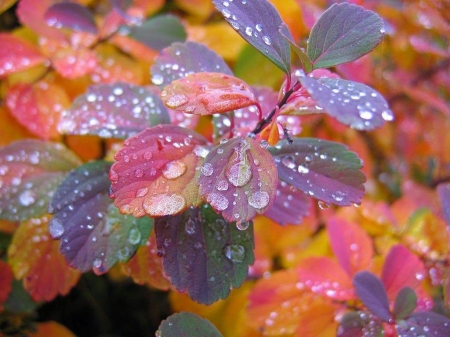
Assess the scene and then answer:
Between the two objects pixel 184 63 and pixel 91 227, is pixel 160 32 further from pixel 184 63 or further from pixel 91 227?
pixel 91 227

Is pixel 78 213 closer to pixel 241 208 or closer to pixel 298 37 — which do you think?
pixel 241 208

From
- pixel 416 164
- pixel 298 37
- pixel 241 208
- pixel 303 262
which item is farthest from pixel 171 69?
pixel 416 164

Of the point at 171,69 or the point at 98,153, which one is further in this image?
the point at 98,153

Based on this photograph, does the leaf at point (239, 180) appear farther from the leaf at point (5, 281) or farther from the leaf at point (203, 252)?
the leaf at point (5, 281)

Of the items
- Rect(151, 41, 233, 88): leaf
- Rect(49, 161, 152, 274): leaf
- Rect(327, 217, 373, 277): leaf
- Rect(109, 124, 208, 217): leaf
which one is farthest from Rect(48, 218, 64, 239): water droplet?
Rect(327, 217, 373, 277): leaf

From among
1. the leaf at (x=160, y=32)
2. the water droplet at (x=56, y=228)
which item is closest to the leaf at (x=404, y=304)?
the water droplet at (x=56, y=228)

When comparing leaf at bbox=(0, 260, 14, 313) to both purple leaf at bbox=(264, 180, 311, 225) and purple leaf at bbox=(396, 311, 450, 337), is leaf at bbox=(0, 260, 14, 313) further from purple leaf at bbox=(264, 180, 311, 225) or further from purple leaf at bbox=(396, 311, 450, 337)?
purple leaf at bbox=(396, 311, 450, 337)
